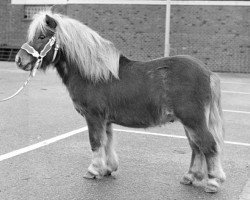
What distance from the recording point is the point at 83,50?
479 cm

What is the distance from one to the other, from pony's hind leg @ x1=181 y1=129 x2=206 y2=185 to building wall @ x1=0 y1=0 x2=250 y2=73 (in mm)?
15112

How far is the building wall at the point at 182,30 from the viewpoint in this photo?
62.6 feet

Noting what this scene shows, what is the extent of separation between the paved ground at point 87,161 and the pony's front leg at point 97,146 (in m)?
0.12

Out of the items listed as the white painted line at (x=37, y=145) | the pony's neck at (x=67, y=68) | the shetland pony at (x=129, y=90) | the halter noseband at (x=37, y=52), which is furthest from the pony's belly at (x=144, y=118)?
the white painted line at (x=37, y=145)

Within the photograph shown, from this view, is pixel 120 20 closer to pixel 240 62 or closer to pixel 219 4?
pixel 219 4

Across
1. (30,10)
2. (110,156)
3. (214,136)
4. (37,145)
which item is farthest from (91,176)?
(30,10)

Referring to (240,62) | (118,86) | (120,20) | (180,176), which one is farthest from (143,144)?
(120,20)

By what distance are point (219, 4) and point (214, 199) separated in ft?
52.7

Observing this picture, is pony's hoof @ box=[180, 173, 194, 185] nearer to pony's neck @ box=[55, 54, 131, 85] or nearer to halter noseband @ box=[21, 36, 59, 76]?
pony's neck @ box=[55, 54, 131, 85]

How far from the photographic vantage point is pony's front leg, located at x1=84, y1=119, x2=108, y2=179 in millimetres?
4797

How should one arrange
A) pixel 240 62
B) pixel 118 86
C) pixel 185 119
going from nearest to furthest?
pixel 185 119 → pixel 118 86 → pixel 240 62

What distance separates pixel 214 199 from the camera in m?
4.41

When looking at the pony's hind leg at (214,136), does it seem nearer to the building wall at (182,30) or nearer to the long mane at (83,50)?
the long mane at (83,50)

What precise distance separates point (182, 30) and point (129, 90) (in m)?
15.8
